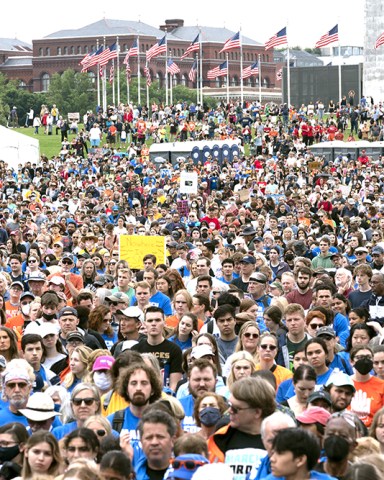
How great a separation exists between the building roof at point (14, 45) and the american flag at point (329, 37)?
102552mm

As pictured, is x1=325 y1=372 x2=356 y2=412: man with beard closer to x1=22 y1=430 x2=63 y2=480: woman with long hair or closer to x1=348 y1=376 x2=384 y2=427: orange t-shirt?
x1=348 y1=376 x2=384 y2=427: orange t-shirt

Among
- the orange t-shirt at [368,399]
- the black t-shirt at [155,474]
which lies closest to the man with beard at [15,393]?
the black t-shirt at [155,474]

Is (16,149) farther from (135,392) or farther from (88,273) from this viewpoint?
(135,392)

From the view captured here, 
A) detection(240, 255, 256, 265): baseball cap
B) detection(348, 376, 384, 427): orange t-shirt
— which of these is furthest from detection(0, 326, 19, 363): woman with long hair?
detection(240, 255, 256, 265): baseball cap

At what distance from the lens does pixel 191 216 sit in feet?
91.6

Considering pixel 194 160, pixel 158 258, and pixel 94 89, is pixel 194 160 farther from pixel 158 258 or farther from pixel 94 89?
pixel 94 89

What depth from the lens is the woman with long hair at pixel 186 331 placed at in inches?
509

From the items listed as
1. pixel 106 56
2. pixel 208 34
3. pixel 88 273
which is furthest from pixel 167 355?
pixel 208 34

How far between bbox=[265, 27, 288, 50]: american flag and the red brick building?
75.6m

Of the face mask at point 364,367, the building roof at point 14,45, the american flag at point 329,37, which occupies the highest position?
the building roof at point 14,45

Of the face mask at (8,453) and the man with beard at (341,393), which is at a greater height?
the man with beard at (341,393)

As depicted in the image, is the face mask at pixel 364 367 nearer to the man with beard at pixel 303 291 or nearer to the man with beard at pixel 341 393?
the man with beard at pixel 341 393

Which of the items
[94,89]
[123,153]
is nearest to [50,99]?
[94,89]

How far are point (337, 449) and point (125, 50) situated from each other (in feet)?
446
